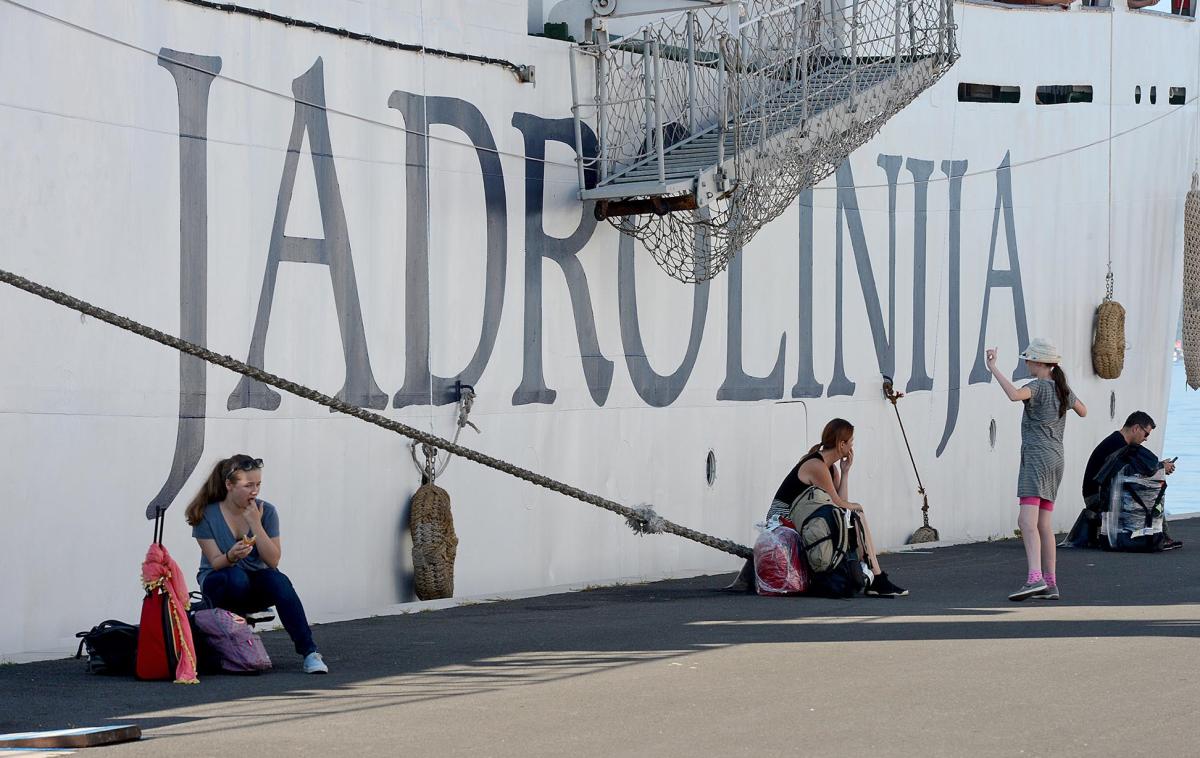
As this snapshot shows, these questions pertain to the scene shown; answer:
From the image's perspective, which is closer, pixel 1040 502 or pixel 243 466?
pixel 243 466

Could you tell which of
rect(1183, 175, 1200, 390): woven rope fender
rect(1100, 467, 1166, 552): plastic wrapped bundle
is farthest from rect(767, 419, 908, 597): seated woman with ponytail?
rect(1183, 175, 1200, 390): woven rope fender

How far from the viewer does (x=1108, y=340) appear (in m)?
16.9

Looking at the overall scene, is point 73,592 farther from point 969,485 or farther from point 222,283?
point 969,485

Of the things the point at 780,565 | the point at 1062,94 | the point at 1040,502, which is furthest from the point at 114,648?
the point at 1062,94

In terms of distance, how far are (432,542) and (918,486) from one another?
611 cm

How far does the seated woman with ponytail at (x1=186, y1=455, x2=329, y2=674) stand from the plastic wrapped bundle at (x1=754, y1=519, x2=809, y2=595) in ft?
12.1

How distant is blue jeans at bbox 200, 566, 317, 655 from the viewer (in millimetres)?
7551

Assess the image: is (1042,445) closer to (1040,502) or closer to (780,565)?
(1040,502)

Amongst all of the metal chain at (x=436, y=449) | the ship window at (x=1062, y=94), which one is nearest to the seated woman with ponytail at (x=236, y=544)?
the metal chain at (x=436, y=449)

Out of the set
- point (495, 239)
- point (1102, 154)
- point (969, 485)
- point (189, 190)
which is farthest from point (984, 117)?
point (189, 190)

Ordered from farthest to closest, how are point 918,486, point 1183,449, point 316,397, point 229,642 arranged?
1. point 1183,449
2. point 918,486
3. point 316,397
4. point 229,642

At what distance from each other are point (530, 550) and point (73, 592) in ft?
12.1

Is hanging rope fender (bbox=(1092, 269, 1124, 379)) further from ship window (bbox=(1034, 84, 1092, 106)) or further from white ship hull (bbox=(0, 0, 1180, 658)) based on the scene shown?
ship window (bbox=(1034, 84, 1092, 106))

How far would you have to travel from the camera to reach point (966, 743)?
19.0ft
